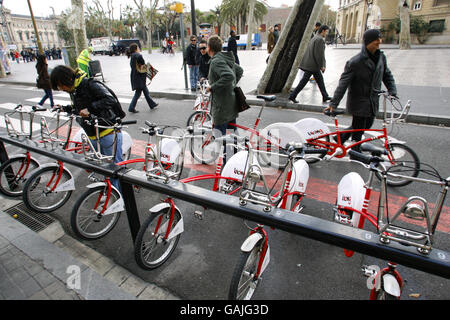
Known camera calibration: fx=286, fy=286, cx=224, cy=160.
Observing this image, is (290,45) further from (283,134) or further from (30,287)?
(30,287)

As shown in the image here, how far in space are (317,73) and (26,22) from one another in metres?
130

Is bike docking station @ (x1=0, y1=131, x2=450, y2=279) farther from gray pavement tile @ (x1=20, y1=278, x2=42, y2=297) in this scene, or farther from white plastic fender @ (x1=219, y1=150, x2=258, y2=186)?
white plastic fender @ (x1=219, y1=150, x2=258, y2=186)

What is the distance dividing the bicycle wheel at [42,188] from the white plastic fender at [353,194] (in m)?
3.34

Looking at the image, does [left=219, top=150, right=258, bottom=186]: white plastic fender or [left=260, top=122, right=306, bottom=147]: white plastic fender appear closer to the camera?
[left=219, top=150, right=258, bottom=186]: white plastic fender

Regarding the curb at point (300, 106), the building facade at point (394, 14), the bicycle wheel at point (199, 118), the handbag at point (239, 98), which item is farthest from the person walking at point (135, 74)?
the building facade at point (394, 14)

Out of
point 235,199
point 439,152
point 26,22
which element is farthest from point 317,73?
point 26,22

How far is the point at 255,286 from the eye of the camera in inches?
93.6

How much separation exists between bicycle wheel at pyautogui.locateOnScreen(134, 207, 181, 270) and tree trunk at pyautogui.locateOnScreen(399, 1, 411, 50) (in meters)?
25.9

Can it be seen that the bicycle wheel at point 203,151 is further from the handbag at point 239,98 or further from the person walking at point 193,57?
the person walking at point 193,57

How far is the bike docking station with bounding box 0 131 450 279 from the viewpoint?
1.49 m

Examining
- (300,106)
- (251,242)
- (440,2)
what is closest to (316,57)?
(300,106)

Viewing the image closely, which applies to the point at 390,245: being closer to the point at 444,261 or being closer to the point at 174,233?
the point at 444,261

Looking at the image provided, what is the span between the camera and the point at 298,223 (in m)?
1.77

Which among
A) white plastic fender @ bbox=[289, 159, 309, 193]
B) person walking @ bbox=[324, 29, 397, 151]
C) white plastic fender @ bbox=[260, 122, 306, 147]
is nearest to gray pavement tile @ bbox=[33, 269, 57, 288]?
white plastic fender @ bbox=[289, 159, 309, 193]
